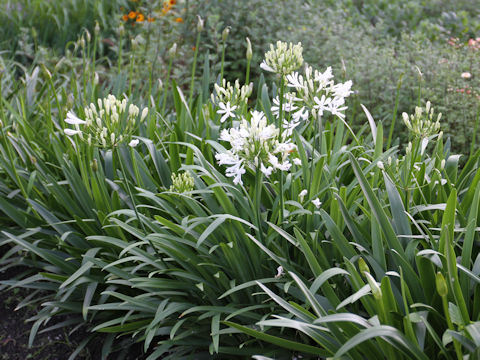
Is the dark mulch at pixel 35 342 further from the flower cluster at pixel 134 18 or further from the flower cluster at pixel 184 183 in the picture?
the flower cluster at pixel 134 18

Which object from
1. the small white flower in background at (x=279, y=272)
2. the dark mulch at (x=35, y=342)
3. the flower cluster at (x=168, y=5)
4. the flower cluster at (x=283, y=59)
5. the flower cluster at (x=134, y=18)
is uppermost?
the flower cluster at (x=283, y=59)

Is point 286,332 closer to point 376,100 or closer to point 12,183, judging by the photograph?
point 12,183

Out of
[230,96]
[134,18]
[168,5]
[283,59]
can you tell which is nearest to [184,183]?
[230,96]

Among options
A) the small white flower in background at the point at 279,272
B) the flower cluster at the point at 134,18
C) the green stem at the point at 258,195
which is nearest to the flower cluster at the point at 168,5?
the flower cluster at the point at 134,18

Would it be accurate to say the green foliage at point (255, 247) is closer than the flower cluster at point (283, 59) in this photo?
Yes

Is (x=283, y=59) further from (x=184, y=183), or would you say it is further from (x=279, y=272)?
(x=279, y=272)

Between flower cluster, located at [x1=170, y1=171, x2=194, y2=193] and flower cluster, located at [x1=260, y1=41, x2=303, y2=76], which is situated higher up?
flower cluster, located at [x1=260, y1=41, x2=303, y2=76]

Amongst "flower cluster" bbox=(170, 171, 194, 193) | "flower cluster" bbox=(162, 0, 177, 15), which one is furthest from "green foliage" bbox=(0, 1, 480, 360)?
"flower cluster" bbox=(162, 0, 177, 15)

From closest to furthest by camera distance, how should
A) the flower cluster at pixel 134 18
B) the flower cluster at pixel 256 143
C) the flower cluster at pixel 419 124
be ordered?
the flower cluster at pixel 256 143, the flower cluster at pixel 419 124, the flower cluster at pixel 134 18

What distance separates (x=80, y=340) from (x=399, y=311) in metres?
1.44

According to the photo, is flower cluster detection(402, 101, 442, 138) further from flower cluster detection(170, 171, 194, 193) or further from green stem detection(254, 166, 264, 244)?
flower cluster detection(170, 171, 194, 193)

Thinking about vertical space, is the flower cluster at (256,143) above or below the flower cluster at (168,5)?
above

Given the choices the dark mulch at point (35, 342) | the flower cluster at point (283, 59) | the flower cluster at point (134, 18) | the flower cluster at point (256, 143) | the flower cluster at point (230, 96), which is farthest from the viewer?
the flower cluster at point (134, 18)

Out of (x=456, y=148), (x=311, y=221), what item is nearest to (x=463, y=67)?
(x=456, y=148)
